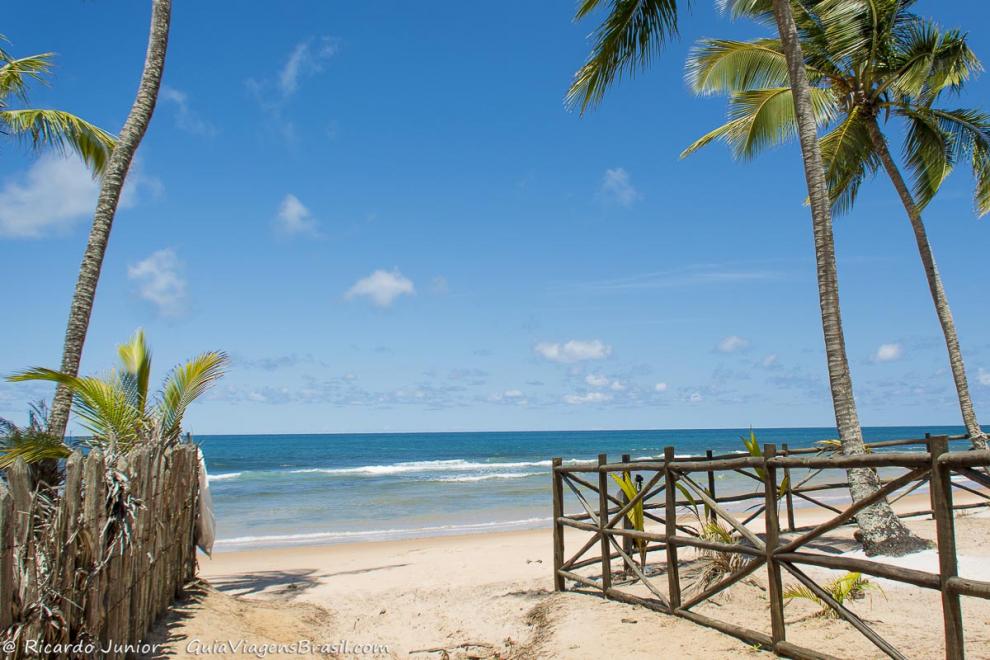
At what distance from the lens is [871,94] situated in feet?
35.1

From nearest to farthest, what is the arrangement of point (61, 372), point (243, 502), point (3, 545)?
point (3, 545) → point (61, 372) → point (243, 502)

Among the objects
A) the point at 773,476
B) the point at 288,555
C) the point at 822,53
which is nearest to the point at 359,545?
the point at 288,555

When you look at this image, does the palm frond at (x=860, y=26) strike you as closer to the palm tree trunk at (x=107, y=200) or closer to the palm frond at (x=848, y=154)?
the palm frond at (x=848, y=154)

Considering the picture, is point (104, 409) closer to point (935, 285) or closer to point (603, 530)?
point (603, 530)

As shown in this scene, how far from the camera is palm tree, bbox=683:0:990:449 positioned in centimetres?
1001

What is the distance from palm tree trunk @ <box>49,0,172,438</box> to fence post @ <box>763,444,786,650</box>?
20.8ft

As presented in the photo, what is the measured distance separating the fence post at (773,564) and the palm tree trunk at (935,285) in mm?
8137

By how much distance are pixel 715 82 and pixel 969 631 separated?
8.48 meters

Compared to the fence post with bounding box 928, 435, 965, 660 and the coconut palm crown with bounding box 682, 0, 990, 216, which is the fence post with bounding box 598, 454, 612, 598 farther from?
the coconut palm crown with bounding box 682, 0, 990, 216

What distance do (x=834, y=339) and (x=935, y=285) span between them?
5.22 metres

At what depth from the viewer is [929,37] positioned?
10141 millimetres

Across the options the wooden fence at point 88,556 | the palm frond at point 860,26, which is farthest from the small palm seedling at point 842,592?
the palm frond at point 860,26

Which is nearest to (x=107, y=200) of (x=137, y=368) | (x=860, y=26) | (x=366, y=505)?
(x=137, y=368)

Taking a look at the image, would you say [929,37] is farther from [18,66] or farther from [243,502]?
[243,502]
